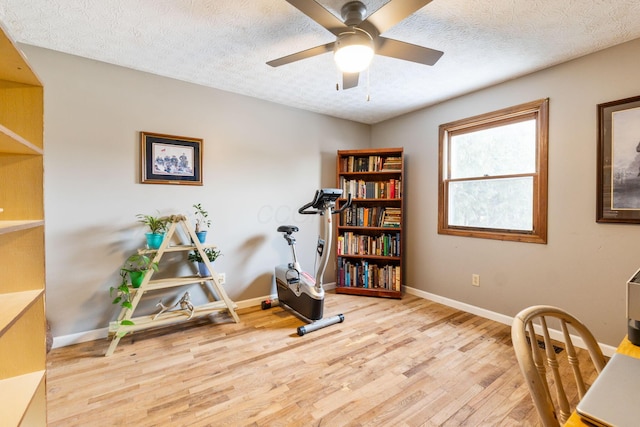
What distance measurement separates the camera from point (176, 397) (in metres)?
1.62

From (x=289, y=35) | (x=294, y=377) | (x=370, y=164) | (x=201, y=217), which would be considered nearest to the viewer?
(x=294, y=377)

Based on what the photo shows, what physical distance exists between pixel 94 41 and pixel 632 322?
3264 millimetres

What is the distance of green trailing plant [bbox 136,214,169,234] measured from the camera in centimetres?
234

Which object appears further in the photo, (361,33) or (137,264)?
(137,264)

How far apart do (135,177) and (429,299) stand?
3.34 metres

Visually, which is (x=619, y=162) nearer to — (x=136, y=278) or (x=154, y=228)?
(x=154, y=228)

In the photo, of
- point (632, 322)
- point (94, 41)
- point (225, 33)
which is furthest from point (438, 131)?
point (94, 41)

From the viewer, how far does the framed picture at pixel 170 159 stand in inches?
97.4

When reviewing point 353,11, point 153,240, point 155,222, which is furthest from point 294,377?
point 353,11

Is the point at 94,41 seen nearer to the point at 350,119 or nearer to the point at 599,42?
the point at 350,119

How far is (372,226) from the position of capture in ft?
11.6

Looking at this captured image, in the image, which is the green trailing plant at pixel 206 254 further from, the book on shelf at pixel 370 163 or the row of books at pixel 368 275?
the book on shelf at pixel 370 163

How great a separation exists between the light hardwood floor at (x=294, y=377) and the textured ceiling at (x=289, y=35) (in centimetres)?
231

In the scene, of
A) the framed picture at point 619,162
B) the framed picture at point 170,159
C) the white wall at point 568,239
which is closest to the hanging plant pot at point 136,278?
the framed picture at point 170,159
